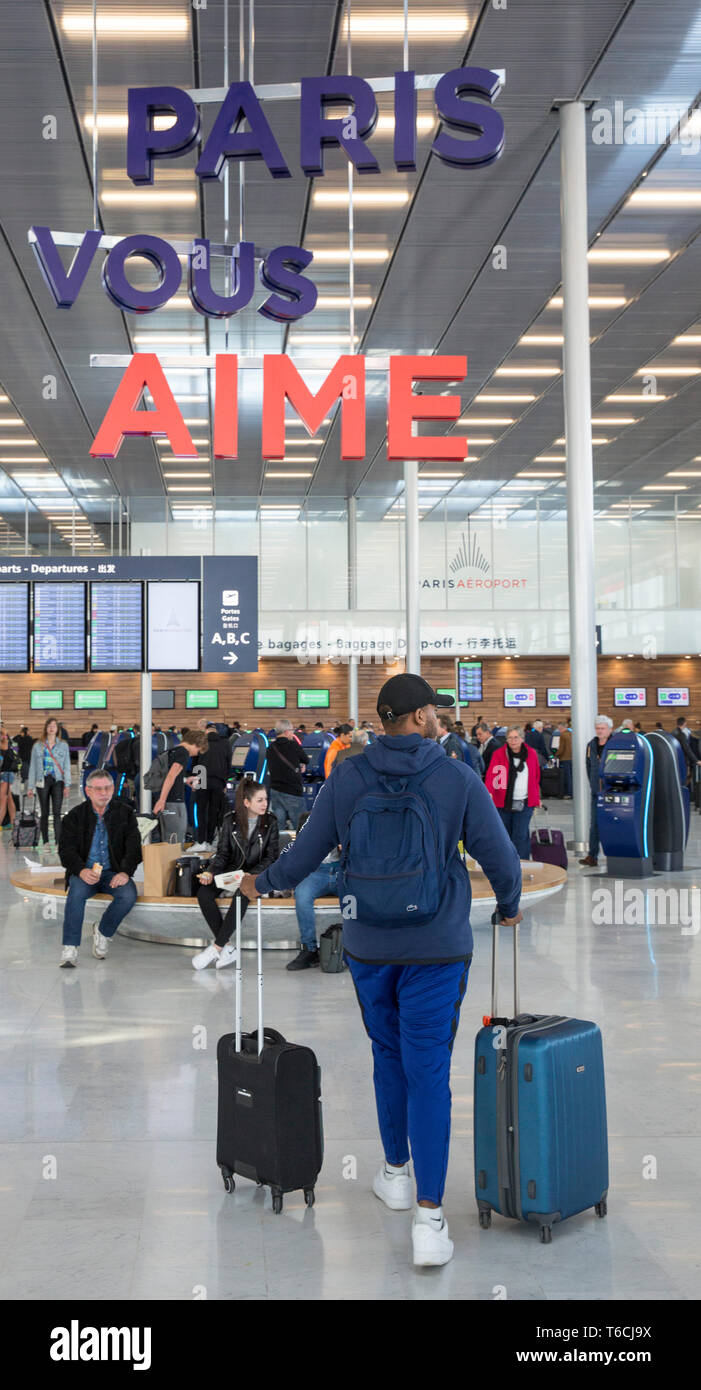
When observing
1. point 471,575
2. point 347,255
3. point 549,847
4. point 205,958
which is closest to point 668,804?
point 549,847

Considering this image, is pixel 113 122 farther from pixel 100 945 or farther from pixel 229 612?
pixel 100 945

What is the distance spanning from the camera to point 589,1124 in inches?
146

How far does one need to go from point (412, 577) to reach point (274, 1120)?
16432 mm

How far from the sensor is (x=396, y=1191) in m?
3.83

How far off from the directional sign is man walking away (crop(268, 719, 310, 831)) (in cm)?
253

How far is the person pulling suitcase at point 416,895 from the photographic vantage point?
3430 mm

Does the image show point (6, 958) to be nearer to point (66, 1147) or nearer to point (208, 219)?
point (66, 1147)

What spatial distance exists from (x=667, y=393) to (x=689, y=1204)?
19.3 m

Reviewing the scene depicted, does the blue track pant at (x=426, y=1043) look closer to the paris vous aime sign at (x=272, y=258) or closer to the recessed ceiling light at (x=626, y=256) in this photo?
the paris vous aime sign at (x=272, y=258)

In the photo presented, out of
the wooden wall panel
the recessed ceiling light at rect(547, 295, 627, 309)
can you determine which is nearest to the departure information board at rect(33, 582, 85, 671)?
the recessed ceiling light at rect(547, 295, 627, 309)

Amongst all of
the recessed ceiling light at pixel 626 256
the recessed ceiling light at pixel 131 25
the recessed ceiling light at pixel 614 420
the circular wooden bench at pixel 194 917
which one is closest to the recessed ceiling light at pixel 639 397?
the recessed ceiling light at pixel 614 420

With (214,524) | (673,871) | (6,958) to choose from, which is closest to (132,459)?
(214,524)

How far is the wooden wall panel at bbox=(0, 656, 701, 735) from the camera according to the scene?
32.3 m

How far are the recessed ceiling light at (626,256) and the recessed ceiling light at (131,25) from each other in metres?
6.71
